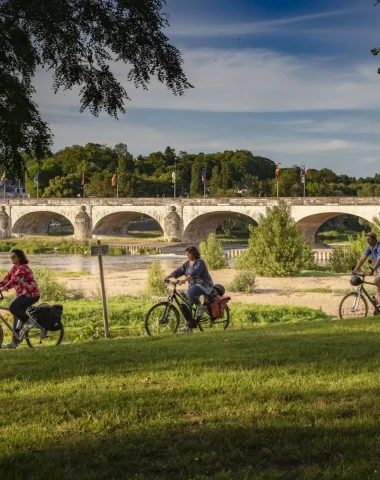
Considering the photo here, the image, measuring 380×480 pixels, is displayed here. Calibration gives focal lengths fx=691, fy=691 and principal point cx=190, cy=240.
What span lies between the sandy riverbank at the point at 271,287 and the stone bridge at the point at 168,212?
19.6 m

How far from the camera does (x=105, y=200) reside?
6256 cm

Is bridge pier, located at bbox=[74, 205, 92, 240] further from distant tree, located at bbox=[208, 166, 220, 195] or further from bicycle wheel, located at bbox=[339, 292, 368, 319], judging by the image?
bicycle wheel, located at bbox=[339, 292, 368, 319]

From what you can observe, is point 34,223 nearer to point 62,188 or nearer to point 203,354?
point 62,188

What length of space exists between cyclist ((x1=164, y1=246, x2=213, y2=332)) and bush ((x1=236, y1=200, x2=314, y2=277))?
1922 cm

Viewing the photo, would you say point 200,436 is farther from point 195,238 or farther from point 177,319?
point 195,238

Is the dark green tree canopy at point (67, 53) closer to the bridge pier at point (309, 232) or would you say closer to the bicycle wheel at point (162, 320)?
the bicycle wheel at point (162, 320)

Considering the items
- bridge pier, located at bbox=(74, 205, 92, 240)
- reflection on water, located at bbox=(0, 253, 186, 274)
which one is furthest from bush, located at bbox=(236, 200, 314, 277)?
bridge pier, located at bbox=(74, 205, 92, 240)

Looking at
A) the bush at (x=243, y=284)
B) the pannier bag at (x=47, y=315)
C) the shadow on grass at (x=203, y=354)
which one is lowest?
the bush at (x=243, y=284)

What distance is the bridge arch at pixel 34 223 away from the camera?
224 ft

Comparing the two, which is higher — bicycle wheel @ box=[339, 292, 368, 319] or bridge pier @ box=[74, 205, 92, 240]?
bridge pier @ box=[74, 205, 92, 240]

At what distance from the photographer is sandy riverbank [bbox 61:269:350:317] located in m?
21.3

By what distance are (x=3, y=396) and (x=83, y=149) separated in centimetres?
9866

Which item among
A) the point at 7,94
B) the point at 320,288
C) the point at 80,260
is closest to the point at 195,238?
the point at 80,260

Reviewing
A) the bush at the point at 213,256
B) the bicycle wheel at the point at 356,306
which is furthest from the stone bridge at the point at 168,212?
the bicycle wheel at the point at 356,306
